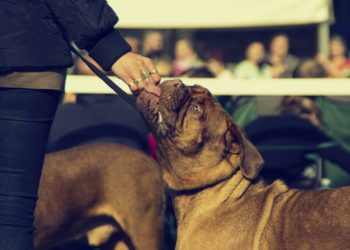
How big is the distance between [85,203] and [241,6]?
4.08m

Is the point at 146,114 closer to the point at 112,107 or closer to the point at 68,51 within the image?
the point at 68,51

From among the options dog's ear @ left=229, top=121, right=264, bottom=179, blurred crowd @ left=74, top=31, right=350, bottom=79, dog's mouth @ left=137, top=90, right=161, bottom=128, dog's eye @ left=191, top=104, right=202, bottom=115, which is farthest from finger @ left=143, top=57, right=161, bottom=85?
blurred crowd @ left=74, top=31, right=350, bottom=79

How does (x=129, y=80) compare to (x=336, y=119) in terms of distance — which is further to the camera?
(x=336, y=119)

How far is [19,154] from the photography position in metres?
3.41

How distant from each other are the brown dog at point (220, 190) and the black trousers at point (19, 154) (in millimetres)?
603

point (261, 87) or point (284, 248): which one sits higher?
point (284, 248)

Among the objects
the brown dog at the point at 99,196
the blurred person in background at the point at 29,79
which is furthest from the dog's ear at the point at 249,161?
the brown dog at the point at 99,196

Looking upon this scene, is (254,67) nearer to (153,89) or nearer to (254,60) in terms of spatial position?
(254,60)

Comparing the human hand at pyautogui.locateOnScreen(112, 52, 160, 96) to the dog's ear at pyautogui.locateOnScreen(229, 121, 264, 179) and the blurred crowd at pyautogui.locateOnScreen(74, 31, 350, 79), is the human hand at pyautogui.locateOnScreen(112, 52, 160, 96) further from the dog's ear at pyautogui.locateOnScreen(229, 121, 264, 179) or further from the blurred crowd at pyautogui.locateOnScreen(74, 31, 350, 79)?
the blurred crowd at pyautogui.locateOnScreen(74, 31, 350, 79)

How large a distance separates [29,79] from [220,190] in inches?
47.7

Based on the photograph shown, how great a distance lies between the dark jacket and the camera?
3.30 metres

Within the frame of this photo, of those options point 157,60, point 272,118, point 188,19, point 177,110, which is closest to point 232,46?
point 157,60

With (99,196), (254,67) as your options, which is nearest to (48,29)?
(99,196)

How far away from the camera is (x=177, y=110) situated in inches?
162
